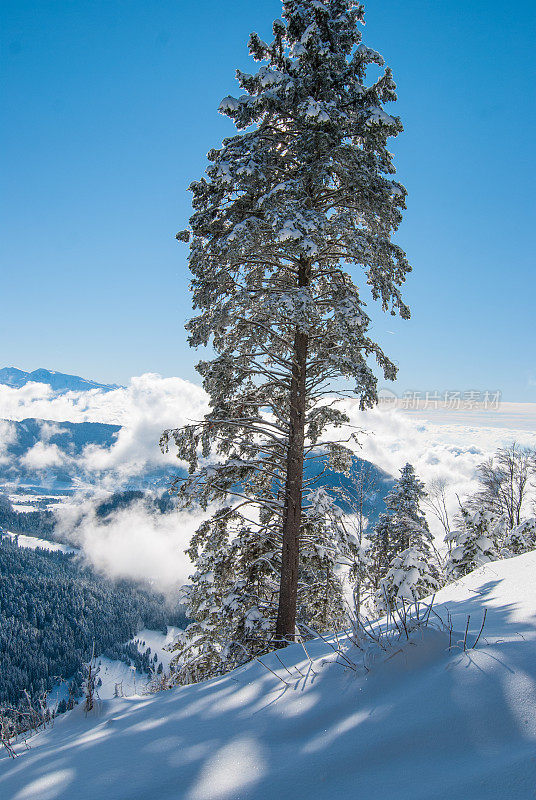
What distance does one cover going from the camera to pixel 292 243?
280 inches

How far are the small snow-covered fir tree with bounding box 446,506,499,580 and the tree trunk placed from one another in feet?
22.6

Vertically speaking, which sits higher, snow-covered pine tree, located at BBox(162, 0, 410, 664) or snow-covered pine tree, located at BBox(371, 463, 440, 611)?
snow-covered pine tree, located at BBox(162, 0, 410, 664)

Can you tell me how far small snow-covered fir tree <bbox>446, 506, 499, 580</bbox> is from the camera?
1274 centimetres

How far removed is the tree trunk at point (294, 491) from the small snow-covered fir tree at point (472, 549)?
22.6ft

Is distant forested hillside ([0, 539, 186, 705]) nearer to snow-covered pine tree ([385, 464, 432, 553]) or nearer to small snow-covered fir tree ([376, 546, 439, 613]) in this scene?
snow-covered pine tree ([385, 464, 432, 553])

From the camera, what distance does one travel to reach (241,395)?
9273 millimetres

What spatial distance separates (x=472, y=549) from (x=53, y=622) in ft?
631

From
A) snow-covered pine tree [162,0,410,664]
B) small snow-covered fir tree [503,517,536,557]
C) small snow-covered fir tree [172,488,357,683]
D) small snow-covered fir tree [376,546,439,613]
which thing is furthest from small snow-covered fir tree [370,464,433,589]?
snow-covered pine tree [162,0,410,664]

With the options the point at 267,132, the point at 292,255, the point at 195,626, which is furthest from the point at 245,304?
the point at 195,626

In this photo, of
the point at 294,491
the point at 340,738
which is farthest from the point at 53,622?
the point at 340,738

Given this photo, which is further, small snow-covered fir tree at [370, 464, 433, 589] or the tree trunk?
small snow-covered fir tree at [370, 464, 433, 589]

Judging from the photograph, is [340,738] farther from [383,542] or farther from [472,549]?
[383,542]

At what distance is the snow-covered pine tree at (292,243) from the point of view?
7.05m

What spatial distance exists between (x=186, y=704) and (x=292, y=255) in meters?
7.60
